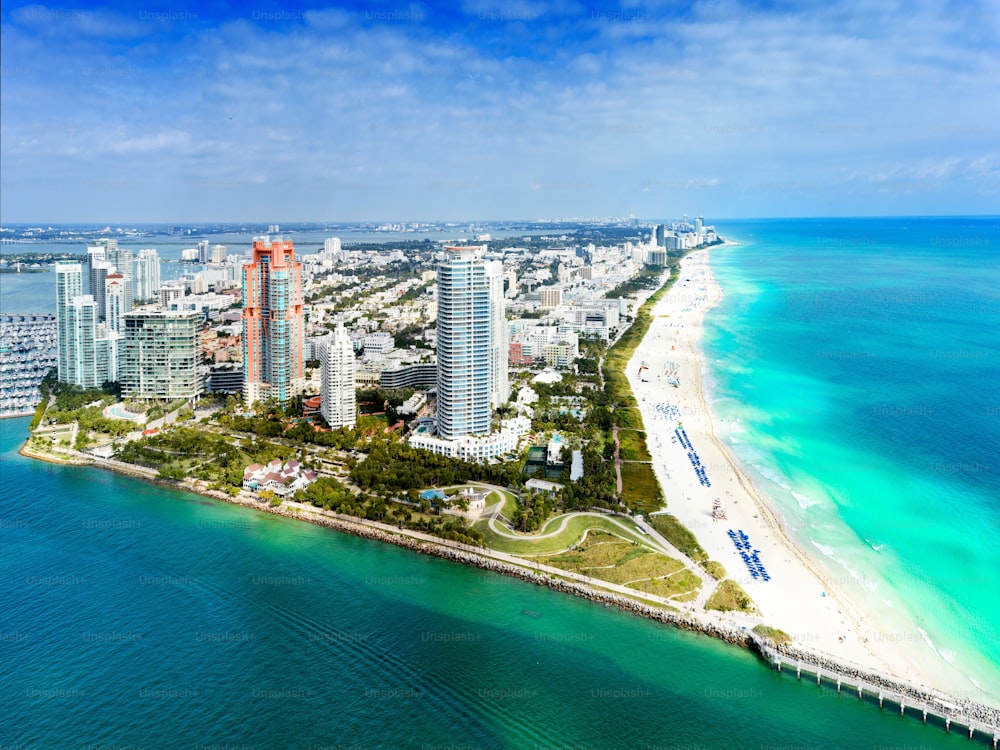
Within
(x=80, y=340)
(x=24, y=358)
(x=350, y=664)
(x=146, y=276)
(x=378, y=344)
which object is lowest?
(x=350, y=664)

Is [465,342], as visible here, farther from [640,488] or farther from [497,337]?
[640,488]

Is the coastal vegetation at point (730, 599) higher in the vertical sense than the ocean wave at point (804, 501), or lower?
lower

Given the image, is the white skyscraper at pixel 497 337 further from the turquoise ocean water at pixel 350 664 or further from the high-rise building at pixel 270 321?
the turquoise ocean water at pixel 350 664

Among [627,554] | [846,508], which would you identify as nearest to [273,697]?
[627,554]

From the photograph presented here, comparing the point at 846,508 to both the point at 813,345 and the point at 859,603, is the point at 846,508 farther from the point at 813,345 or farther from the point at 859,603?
the point at 813,345

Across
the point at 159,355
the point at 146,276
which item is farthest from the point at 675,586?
the point at 146,276

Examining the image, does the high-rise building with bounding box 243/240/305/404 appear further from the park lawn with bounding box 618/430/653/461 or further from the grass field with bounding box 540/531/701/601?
the grass field with bounding box 540/531/701/601

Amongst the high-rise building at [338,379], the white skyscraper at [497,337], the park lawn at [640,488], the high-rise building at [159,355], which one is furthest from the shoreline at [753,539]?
the high-rise building at [159,355]

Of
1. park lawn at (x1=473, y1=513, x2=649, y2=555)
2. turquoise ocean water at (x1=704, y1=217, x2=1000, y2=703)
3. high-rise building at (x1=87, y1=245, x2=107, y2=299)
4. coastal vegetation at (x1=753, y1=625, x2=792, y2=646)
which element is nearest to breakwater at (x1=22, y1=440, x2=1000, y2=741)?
coastal vegetation at (x1=753, y1=625, x2=792, y2=646)
